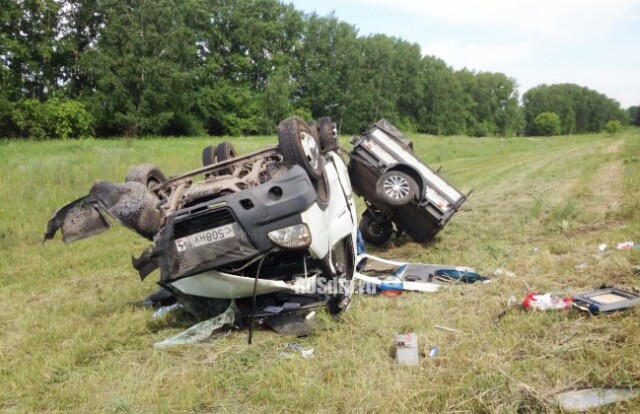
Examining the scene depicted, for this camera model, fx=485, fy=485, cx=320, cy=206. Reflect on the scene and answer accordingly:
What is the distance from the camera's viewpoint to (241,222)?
332 centimetres

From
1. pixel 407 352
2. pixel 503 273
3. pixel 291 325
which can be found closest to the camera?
pixel 407 352

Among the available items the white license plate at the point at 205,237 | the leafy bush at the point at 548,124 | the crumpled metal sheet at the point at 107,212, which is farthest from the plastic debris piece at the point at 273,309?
the leafy bush at the point at 548,124

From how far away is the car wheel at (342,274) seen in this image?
404 centimetres

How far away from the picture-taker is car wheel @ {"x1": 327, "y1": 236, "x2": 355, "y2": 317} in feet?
13.3

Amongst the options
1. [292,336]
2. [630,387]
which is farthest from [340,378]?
[630,387]

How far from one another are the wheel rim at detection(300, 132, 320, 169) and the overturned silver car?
0.5 inches

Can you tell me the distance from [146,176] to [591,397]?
151 inches

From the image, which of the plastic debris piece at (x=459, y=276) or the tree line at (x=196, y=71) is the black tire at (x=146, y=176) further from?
the tree line at (x=196, y=71)

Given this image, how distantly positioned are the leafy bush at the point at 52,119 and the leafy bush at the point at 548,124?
9359 centimetres

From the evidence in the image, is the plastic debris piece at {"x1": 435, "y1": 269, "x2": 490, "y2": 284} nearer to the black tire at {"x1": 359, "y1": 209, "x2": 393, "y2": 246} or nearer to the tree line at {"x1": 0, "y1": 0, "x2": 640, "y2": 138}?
the black tire at {"x1": 359, "y1": 209, "x2": 393, "y2": 246}

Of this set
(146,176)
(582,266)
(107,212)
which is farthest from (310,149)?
(582,266)

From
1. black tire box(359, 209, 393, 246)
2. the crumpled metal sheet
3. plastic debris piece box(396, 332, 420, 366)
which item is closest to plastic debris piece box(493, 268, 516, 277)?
plastic debris piece box(396, 332, 420, 366)

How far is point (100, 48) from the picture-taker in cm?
3978

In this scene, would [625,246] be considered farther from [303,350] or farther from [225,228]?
[225,228]
